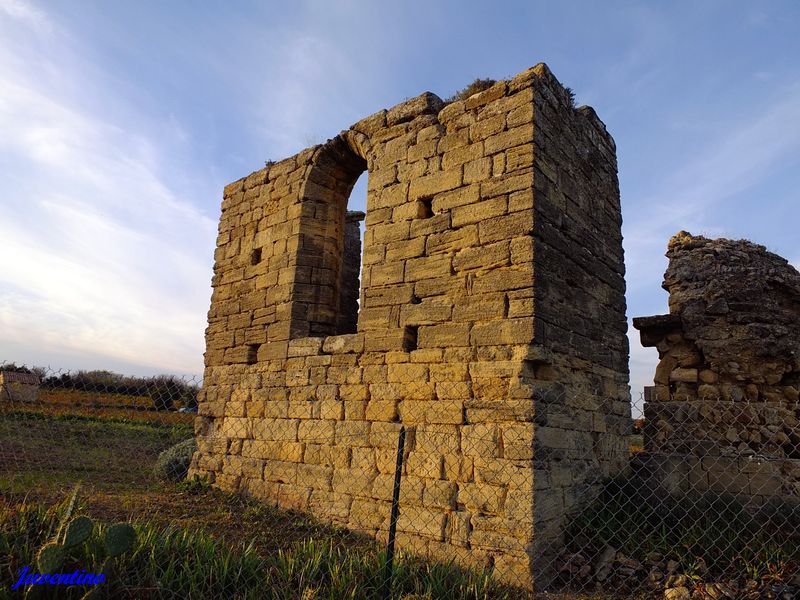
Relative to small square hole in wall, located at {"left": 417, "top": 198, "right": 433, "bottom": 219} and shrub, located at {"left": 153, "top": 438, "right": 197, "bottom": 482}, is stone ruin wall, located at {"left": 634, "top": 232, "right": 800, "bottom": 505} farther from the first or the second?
shrub, located at {"left": 153, "top": 438, "right": 197, "bottom": 482}

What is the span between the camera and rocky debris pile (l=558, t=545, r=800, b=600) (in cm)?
421

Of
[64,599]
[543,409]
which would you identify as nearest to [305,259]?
[543,409]

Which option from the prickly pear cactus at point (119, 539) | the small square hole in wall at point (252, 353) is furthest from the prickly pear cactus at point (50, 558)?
the small square hole in wall at point (252, 353)

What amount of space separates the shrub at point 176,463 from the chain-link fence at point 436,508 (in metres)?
0.60

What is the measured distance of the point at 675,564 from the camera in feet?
14.8

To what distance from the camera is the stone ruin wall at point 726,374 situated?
230 inches

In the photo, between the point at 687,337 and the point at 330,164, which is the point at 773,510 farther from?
the point at 330,164

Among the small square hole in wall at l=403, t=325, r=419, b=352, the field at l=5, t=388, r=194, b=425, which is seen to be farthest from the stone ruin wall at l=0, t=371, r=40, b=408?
the small square hole in wall at l=403, t=325, r=419, b=352

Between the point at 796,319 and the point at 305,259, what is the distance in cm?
599

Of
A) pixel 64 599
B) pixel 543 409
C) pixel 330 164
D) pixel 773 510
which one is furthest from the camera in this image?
pixel 330 164

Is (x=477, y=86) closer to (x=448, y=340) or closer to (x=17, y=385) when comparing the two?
(x=448, y=340)

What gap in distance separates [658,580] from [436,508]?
1.85 meters

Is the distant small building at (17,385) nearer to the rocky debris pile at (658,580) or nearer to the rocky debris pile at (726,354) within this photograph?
the rocky debris pile at (658,580)

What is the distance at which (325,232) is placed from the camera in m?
7.43
